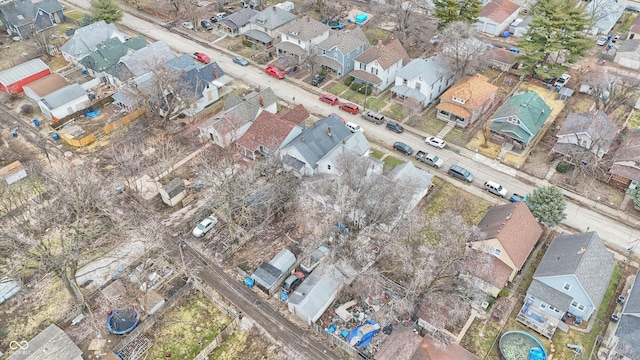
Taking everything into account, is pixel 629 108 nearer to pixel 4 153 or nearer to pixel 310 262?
pixel 310 262

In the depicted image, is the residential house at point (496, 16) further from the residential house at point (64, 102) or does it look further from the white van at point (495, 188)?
the residential house at point (64, 102)

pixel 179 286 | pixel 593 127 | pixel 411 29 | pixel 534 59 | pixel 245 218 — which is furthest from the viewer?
pixel 411 29

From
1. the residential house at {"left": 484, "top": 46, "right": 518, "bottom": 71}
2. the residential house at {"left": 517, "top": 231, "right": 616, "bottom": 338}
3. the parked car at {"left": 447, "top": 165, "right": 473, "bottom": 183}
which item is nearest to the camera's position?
the residential house at {"left": 517, "top": 231, "right": 616, "bottom": 338}

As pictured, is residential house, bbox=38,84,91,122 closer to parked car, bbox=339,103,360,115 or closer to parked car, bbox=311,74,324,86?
parked car, bbox=311,74,324,86

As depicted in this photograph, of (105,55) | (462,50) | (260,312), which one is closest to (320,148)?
(260,312)

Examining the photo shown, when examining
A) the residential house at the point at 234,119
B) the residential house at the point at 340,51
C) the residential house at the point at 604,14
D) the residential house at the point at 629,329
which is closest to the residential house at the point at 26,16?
the residential house at the point at 234,119

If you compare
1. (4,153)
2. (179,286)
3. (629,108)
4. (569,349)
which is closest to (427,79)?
(629,108)

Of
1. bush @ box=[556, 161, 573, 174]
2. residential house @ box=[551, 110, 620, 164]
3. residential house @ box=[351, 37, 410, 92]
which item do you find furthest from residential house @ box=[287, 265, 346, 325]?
residential house @ box=[351, 37, 410, 92]
